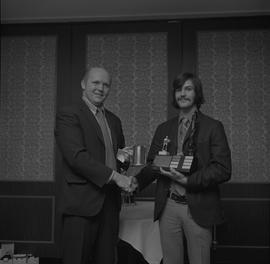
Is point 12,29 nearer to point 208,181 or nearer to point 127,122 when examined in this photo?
point 127,122

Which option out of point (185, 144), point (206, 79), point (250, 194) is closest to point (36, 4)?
point (206, 79)

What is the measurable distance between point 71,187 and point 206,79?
2220 millimetres

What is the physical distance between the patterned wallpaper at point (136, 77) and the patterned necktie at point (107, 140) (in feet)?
5.45

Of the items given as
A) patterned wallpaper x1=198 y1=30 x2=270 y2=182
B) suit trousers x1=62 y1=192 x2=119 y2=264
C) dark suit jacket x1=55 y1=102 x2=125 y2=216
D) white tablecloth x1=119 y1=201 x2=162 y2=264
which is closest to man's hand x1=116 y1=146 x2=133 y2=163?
dark suit jacket x1=55 y1=102 x2=125 y2=216

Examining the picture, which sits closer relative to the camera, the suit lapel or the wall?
the suit lapel

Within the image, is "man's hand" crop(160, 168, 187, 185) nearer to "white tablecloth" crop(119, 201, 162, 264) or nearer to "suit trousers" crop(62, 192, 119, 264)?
"suit trousers" crop(62, 192, 119, 264)

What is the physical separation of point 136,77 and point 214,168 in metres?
2.11

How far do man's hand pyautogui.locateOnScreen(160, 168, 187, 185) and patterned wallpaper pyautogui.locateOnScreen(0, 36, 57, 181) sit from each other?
7.16 ft

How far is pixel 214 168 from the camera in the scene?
1.86 meters

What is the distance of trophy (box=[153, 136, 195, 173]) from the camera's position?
183cm

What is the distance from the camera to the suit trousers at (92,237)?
189cm

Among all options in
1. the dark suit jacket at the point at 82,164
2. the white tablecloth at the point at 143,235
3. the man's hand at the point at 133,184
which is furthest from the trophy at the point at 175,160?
the white tablecloth at the point at 143,235

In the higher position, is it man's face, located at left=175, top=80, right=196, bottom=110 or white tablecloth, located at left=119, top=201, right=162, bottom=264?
man's face, located at left=175, top=80, right=196, bottom=110

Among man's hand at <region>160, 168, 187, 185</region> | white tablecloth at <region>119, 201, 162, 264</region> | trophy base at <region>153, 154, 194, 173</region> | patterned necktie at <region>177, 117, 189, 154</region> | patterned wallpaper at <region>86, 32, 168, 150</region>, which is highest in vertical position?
patterned wallpaper at <region>86, 32, 168, 150</region>
